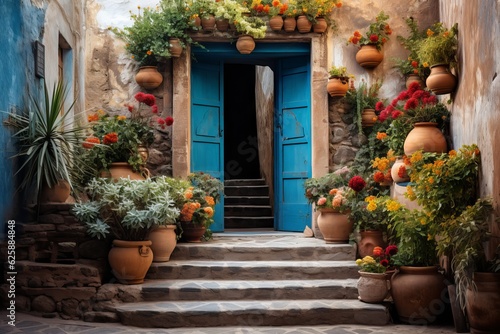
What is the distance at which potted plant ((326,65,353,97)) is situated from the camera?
791 cm

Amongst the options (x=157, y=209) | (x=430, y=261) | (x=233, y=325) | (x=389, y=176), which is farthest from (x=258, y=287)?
(x=389, y=176)

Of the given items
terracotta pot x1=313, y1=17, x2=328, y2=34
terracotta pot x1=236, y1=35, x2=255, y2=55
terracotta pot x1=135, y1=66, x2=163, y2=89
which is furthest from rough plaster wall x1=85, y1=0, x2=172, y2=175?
terracotta pot x1=313, y1=17, x2=328, y2=34

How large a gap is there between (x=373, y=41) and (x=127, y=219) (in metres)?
4.49

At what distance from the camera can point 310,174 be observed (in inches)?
326

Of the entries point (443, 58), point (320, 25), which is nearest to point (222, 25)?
point (320, 25)

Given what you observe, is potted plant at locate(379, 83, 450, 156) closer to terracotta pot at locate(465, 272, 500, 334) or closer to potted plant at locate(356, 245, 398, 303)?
potted plant at locate(356, 245, 398, 303)

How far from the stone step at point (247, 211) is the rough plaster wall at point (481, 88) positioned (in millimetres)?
5128

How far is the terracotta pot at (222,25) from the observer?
316 inches

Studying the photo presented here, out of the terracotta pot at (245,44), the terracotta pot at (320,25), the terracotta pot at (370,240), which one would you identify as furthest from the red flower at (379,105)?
the terracotta pot at (370,240)

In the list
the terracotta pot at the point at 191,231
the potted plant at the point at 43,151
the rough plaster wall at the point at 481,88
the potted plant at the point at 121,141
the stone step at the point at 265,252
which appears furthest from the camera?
the potted plant at the point at 121,141

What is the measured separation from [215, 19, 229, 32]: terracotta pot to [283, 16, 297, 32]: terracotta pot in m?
0.86

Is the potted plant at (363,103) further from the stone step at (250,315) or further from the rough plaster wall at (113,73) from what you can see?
the stone step at (250,315)

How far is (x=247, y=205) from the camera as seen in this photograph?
1118 centimetres

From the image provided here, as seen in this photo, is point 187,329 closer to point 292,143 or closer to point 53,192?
point 53,192
